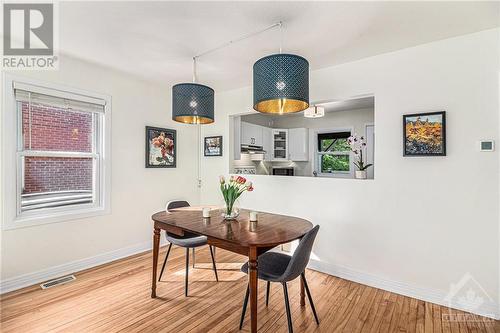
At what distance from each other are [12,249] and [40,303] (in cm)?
65

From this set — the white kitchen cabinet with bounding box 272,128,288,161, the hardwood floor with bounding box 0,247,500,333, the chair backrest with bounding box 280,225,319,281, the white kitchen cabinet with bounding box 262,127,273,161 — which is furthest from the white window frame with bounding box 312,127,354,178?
the chair backrest with bounding box 280,225,319,281

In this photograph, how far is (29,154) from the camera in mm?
2662

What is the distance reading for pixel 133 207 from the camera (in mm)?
3604

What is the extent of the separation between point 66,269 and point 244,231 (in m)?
2.32

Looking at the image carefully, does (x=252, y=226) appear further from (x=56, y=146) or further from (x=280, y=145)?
(x=280, y=145)

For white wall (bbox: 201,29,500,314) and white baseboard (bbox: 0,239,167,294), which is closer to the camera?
white wall (bbox: 201,29,500,314)

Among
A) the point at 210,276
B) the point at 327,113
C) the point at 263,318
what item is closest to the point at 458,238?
the point at 263,318

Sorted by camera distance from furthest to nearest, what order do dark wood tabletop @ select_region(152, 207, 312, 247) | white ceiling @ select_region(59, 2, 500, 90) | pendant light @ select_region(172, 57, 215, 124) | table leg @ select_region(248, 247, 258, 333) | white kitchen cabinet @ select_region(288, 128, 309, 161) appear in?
1. white kitchen cabinet @ select_region(288, 128, 309, 161)
2. pendant light @ select_region(172, 57, 215, 124)
3. white ceiling @ select_region(59, 2, 500, 90)
4. dark wood tabletop @ select_region(152, 207, 312, 247)
5. table leg @ select_region(248, 247, 258, 333)

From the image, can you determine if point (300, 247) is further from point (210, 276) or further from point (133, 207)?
point (133, 207)

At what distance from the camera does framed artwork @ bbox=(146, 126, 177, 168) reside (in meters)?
3.75

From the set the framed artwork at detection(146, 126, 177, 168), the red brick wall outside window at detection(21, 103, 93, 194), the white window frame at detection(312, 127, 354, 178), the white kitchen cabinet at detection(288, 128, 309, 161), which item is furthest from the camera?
the white kitchen cabinet at detection(288, 128, 309, 161)

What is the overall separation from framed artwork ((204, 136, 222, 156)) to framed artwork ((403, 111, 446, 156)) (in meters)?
2.62

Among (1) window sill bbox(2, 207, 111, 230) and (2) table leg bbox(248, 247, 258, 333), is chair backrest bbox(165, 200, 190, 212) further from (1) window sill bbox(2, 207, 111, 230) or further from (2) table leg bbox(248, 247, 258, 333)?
(2) table leg bbox(248, 247, 258, 333)

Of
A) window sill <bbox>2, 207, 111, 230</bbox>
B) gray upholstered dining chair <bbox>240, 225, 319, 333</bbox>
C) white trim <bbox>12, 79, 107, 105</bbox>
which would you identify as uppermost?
white trim <bbox>12, 79, 107, 105</bbox>
